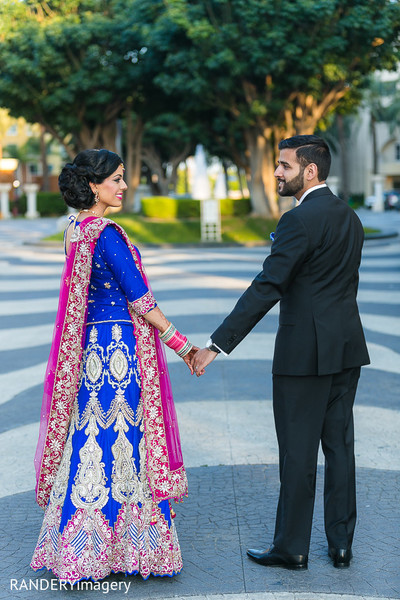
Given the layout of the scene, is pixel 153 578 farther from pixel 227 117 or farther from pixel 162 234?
pixel 227 117

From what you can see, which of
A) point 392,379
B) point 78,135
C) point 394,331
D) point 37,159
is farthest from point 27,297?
point 37,159

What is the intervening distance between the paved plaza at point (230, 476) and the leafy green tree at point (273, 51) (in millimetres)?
13482

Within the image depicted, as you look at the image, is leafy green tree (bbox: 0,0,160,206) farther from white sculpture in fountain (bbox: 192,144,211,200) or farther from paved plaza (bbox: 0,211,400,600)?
paved plaza (bbox: 0,211,400,600)

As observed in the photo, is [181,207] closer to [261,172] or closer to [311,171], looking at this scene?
[261,172]

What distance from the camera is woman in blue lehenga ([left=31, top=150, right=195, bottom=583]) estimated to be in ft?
11.4

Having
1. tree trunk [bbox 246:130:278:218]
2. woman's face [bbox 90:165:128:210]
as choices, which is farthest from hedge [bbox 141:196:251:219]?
woman's face [bbox 90:165:128:210]

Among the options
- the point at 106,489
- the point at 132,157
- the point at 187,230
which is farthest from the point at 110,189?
the point at 132,157

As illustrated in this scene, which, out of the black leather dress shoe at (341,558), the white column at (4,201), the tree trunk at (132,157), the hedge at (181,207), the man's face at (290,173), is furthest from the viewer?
the white column at (4,201)

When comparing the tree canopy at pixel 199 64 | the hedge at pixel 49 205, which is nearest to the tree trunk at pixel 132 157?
the tree canopy at pixel 199 64

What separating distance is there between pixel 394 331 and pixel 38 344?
3948 mm

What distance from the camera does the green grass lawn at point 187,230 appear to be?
997 inches

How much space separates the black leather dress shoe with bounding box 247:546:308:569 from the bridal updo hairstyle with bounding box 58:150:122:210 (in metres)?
1.72

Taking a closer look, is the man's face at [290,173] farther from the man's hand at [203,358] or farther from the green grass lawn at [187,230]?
the green grass lawn at [187,230]

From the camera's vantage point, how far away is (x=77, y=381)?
11.7ft
